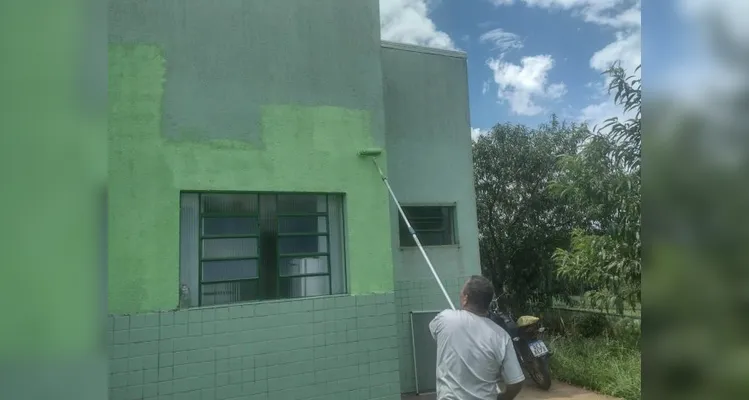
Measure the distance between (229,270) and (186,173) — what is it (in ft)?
3.48

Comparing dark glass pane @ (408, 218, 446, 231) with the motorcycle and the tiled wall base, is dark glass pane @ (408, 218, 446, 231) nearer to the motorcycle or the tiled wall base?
the motorcycle

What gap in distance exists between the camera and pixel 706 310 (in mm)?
987

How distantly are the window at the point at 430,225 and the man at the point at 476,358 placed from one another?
405 cm

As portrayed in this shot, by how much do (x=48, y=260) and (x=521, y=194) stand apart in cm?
1320

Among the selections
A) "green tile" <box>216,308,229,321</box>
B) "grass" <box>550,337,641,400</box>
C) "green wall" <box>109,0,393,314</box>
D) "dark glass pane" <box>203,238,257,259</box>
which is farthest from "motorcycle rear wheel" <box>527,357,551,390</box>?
"green tile" <box>216,308,229,321</box>

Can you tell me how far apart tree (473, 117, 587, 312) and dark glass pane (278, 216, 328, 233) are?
7.84 metres

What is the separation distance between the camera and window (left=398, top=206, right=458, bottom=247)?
7.52 metres

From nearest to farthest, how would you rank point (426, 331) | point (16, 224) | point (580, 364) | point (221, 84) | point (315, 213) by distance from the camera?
point (16, 224) → point (221, 84) → point (315, 213) → point (426, 331) → point (580, 364)

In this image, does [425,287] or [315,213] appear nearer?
[315,213]

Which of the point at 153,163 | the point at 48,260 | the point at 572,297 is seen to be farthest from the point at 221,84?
the point at 572,297

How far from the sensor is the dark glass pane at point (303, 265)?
18.8 feet

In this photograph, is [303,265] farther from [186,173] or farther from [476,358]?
[476,358]

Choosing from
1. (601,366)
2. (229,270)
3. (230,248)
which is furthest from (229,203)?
(601,366)

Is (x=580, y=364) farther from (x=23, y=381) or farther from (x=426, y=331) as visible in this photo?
(x=23, y=381)
